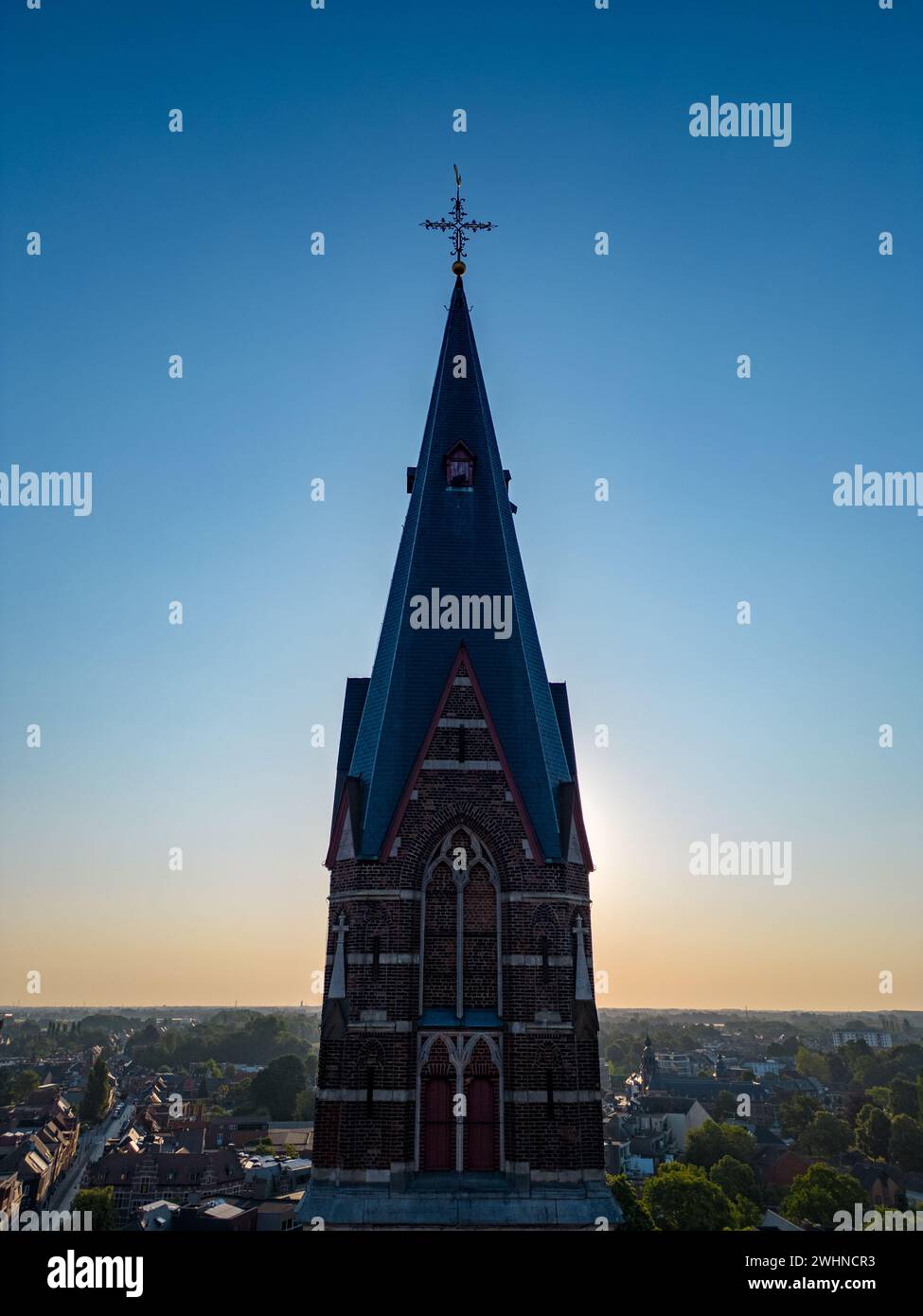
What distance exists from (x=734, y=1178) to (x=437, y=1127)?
6635 centimetres

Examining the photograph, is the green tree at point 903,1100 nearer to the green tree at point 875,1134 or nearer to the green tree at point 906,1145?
the green tree at point 875,1134

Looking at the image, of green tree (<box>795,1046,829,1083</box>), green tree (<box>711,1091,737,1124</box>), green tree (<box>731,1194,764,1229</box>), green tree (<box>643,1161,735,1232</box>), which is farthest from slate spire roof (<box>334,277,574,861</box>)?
green tree (<box>795,1046,829,1083</box>)

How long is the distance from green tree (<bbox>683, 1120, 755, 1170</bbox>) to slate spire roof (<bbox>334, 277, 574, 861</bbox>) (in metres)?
75.5

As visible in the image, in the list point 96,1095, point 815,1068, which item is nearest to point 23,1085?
point 96,1095

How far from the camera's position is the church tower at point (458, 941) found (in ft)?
77.0

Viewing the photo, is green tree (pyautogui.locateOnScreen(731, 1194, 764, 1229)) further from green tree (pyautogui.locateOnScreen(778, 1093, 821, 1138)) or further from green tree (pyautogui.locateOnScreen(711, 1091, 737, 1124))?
green tree (pyautogui.locateOnScreen(711, 1091, 737, 1124))

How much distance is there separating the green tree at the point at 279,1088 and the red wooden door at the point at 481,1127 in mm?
120031

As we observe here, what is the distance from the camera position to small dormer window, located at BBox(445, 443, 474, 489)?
31.6 metres
